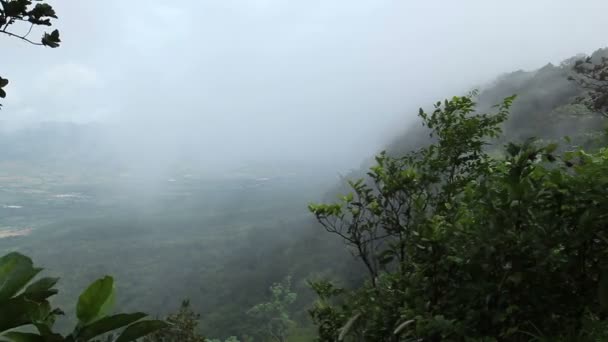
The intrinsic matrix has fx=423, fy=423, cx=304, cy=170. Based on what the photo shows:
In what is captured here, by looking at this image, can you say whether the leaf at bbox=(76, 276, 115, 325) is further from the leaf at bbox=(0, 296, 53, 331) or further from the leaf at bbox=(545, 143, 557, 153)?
the leaf at bbox=(545, 143, 557, 153)

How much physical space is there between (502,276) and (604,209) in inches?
27.1

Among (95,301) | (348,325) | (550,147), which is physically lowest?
(348,325)

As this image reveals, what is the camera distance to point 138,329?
120cm

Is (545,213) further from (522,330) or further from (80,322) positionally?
(80,322)

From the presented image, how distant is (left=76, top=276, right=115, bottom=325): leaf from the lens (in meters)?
1.18

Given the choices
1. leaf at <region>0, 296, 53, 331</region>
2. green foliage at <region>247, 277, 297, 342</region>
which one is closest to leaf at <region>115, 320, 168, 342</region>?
leaf at <region>0, 296, 53, 331</region>

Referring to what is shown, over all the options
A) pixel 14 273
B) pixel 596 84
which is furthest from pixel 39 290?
pixel 596 84

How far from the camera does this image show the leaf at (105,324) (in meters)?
1.17

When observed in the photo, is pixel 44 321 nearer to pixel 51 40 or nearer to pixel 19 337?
pixel 19 337

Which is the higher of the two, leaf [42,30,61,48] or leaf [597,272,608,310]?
leaf [42,30,61,48]

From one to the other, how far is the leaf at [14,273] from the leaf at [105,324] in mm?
228

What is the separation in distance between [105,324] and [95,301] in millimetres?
80

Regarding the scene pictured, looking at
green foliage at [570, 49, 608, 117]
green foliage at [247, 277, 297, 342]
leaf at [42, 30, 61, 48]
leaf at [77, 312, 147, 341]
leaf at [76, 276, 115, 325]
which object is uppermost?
leaf at [42, 30, 61, 48]

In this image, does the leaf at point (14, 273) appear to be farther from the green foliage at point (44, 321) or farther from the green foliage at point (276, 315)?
the green foliage at point (276, 315)
